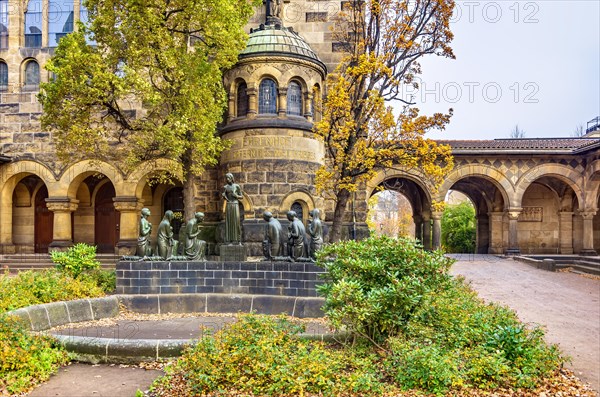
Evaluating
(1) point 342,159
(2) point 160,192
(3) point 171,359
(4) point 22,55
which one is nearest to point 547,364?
(3) point 171,359

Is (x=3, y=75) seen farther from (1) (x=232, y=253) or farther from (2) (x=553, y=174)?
(2) (x=553, y=174)

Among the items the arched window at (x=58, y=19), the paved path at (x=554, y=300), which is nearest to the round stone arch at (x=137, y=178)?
the arched window at (x=58, y=19)

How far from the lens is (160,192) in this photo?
808 inches

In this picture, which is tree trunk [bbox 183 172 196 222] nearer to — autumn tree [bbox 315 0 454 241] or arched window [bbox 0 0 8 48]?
autumn tree [bbox 315 0 454 241]

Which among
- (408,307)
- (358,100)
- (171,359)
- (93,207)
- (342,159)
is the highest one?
(358,100)

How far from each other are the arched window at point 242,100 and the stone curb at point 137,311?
7.44m

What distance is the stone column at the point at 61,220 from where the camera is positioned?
18.3 m

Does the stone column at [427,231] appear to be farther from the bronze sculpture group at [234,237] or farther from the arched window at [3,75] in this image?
the arched window at [3,75]

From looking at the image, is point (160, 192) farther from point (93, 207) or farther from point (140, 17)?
point (140, 17)

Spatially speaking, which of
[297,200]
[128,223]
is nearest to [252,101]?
[297,200]

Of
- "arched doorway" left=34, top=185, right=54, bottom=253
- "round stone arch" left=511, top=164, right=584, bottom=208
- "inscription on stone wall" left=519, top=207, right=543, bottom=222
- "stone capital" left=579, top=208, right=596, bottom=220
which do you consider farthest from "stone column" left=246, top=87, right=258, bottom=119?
"inscription on stone wall" left=519, top=207, right=543, bottom=222

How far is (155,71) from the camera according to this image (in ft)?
44.4

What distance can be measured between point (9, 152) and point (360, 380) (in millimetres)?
18561

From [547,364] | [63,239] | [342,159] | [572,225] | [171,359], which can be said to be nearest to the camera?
[547,364]
